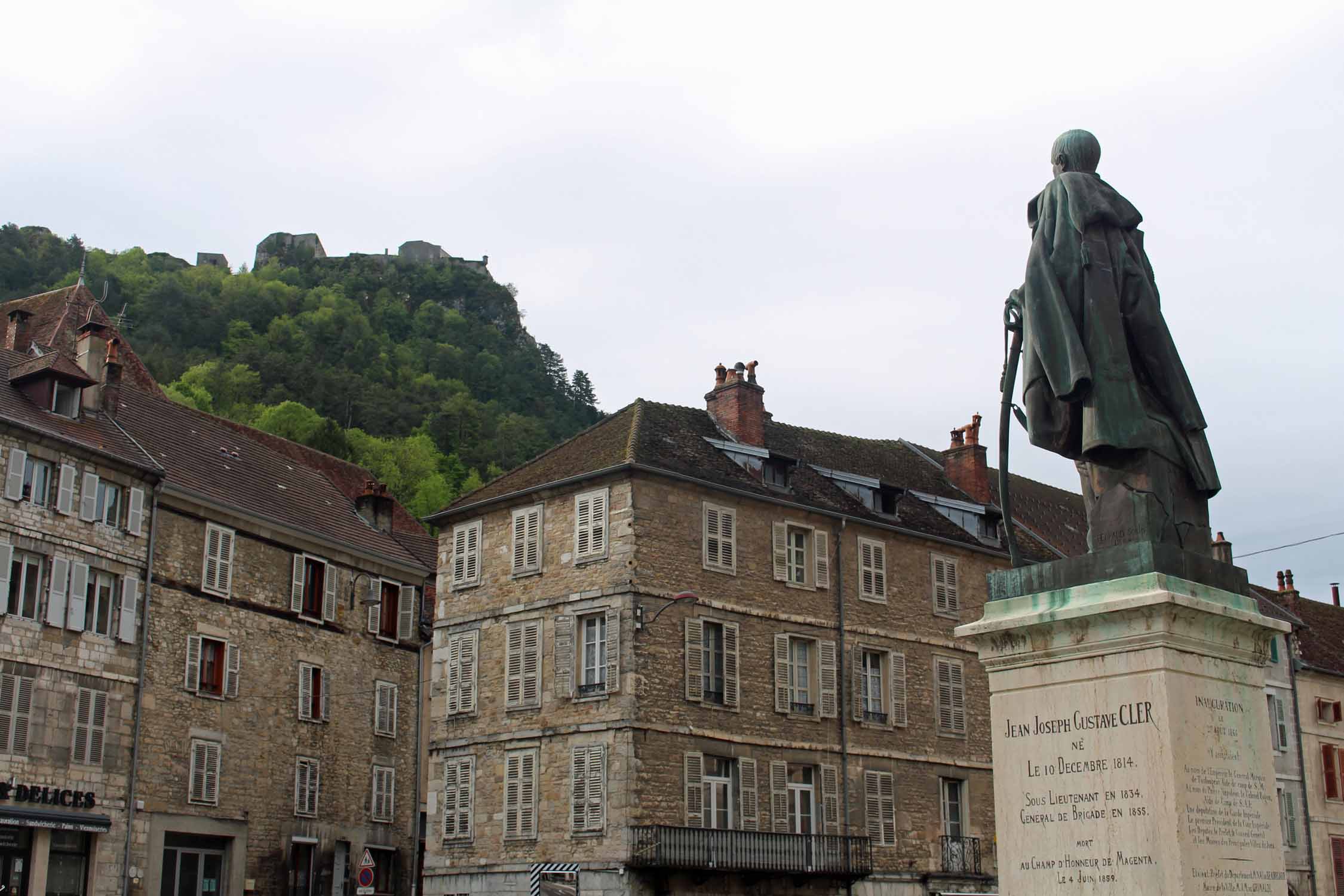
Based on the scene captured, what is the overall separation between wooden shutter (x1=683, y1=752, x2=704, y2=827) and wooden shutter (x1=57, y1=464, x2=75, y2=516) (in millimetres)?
12226

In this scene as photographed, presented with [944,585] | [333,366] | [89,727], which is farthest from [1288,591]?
[333,366]

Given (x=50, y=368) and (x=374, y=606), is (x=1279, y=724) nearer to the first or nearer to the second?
(x=374, y=606)

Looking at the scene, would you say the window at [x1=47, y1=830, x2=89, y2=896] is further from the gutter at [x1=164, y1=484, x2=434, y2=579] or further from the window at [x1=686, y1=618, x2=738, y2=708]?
the window at [x1=686, y1=618, x2=738, y2=708]

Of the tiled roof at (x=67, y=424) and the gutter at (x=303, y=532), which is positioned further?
the gutter at (x=303, y=532)

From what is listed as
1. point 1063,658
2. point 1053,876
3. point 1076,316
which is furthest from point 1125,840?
point 1076,316

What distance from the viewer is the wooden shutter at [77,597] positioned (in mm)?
27625

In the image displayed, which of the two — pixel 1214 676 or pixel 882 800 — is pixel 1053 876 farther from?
pixel 882 800

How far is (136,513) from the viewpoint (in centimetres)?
2948

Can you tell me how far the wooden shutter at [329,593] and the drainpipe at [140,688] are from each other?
17.1 feet

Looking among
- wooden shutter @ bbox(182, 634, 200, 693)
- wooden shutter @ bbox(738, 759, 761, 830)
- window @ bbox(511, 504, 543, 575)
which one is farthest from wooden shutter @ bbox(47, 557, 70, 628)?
wooden shutter @ bbox(738, 759, 761, 830)

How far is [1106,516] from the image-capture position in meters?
9.04

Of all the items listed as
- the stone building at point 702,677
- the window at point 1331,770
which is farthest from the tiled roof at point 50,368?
the window at point 1331,770

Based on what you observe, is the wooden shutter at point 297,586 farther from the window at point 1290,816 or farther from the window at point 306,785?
the window at point 1290,816

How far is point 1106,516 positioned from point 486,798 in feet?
76.8
